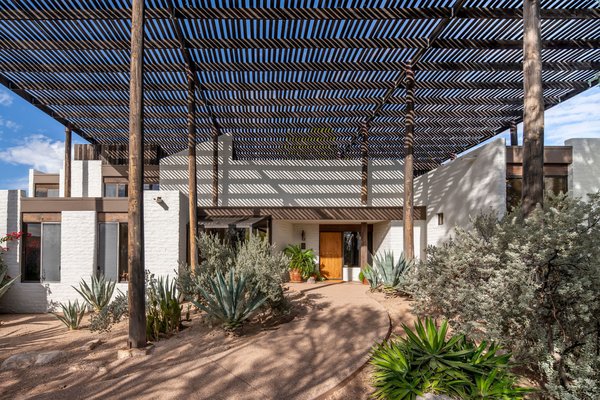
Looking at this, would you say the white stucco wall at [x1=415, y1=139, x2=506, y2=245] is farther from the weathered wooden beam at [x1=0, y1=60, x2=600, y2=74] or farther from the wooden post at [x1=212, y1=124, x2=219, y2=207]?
the wooden post at [x1=212, y1=124, x2=219, y2=207]

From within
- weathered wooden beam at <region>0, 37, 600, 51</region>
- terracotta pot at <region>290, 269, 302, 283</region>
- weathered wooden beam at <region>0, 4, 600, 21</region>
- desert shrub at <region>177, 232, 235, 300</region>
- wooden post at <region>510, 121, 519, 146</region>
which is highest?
weathered wooden beam at <region>0, 4, 600, 21</region>

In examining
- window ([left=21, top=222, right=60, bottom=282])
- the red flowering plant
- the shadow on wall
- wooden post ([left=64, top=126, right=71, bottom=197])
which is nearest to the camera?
the red flowering plant

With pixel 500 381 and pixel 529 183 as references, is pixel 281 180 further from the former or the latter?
pixel 500 381

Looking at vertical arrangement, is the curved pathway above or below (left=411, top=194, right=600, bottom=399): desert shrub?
below

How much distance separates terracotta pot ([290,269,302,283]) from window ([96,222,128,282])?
5563mm

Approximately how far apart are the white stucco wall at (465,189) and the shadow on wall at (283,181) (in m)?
1.96

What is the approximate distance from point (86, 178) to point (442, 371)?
1862cm

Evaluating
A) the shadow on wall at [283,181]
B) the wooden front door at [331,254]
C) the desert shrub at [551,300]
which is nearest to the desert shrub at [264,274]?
the desert shrub at [551,300]

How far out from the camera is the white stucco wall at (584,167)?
973 cm

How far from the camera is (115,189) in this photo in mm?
17969

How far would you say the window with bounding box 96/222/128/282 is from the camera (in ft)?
34.4

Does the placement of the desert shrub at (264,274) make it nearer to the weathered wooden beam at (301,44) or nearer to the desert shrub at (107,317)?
the desert shrub at (107,317)

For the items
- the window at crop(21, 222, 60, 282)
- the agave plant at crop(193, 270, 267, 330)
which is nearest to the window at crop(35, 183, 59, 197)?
the window at crop(21, 222, 60, 282)

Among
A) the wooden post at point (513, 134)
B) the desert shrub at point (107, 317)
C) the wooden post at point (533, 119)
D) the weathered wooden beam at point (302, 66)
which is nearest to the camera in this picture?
the wooden post at point (533, 119)
